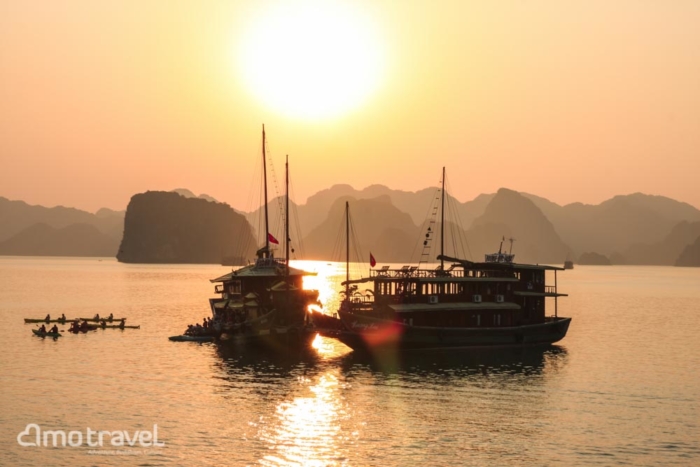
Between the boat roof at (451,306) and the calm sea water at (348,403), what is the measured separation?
4.64m

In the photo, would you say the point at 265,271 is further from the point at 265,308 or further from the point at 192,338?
the point at 192,338

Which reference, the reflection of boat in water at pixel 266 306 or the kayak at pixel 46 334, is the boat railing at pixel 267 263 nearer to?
the reflection of boat in water at pixel 266 306

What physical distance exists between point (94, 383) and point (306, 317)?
3210 cm

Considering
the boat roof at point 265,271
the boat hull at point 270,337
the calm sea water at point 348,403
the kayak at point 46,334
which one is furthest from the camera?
the boat roof at point 265,271

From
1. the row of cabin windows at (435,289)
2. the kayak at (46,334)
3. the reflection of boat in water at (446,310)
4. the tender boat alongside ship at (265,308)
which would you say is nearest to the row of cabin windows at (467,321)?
the reflection of boat in water at (446,310)

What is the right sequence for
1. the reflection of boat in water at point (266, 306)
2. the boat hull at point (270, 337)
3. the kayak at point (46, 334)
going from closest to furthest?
the boat hull at point (270, 337) → the reflection of boat in water at point (266, 306) → the kayak at point (46, 334)

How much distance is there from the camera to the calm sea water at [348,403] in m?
39.7

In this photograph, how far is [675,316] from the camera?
449 ft

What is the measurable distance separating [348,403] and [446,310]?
81.9 feet

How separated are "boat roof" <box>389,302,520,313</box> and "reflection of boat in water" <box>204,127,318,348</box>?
10.9m

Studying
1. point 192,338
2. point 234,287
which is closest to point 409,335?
point 192,338

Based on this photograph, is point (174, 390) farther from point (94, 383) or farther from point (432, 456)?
point (432, 456)

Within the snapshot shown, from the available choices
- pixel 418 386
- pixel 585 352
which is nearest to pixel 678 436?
→ pixel 418 386

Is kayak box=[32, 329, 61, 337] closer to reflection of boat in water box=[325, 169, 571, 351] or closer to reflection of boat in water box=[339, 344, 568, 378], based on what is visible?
reflection of boat in water box=[325, 169, 571, 351]
